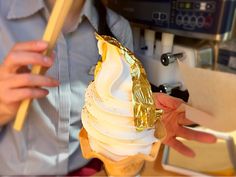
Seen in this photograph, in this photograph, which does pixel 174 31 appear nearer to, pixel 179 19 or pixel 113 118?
pixel 179 19

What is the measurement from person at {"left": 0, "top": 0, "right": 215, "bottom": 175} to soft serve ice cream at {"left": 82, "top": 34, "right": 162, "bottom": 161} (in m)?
0.07

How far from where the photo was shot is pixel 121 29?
453 millimetres

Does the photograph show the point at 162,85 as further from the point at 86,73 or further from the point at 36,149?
the point at 36,149

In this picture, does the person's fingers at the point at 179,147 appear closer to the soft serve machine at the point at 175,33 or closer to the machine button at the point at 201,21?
the soft serve machine at the point at 175,33

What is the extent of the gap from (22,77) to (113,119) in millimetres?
138

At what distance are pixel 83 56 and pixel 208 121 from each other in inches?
10.3

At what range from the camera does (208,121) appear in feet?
1.31

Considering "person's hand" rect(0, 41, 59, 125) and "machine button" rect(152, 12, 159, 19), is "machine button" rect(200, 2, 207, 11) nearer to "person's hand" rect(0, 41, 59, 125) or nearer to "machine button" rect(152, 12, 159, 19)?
"machine button" rect(152, 12, 159, 19)

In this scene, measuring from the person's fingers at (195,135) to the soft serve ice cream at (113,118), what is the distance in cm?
7

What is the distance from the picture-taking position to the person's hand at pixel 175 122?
1.40ft

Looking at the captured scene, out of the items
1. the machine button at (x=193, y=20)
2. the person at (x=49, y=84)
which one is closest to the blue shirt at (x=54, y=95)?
the person at (x=49, y=84)

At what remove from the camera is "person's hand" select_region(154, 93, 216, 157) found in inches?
16.8

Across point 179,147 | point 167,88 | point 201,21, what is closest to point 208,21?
Answer: point 201,21

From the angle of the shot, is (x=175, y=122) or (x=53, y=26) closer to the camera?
(x=53, y=26)
